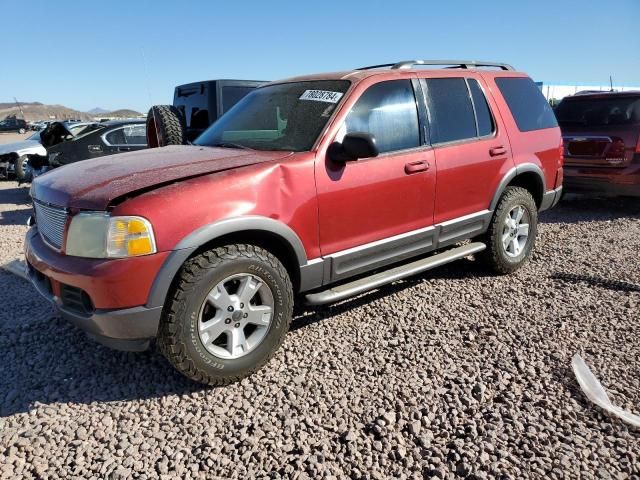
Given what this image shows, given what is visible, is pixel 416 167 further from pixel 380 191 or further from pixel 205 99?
pixel 205 99

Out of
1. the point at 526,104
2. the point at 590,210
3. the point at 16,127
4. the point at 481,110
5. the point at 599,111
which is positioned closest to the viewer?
the point at 481,110

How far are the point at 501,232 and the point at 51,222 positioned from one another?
3652 mm

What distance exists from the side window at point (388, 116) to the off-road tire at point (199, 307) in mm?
1136

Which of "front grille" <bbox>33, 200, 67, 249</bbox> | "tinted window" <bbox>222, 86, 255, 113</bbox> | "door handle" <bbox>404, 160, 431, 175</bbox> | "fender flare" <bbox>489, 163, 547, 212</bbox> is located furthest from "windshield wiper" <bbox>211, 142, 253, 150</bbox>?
"tinted window" <bbox>222, 86, 255, 113</bbox>

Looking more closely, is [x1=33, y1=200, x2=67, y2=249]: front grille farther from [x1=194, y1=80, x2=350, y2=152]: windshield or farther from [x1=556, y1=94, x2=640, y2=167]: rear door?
[x1=556, y1=94, x2=640, y2=167]: rear door

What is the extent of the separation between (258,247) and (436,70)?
→ 7.47 ft

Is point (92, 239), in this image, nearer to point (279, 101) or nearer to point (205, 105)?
point (279, 101)

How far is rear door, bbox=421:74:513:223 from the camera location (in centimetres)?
383

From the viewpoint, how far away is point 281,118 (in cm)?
359

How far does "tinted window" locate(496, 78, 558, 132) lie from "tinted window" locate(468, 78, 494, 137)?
0.34 meters

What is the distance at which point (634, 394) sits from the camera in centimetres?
270

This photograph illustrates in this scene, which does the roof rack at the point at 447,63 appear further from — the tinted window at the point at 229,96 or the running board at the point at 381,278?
the tinted window at the point at 229,96

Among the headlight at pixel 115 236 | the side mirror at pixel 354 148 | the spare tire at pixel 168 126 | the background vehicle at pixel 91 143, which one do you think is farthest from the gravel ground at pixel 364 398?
the background vehicle at pixel 91 143

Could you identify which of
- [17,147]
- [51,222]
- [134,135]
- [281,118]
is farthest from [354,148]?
[17,147]
